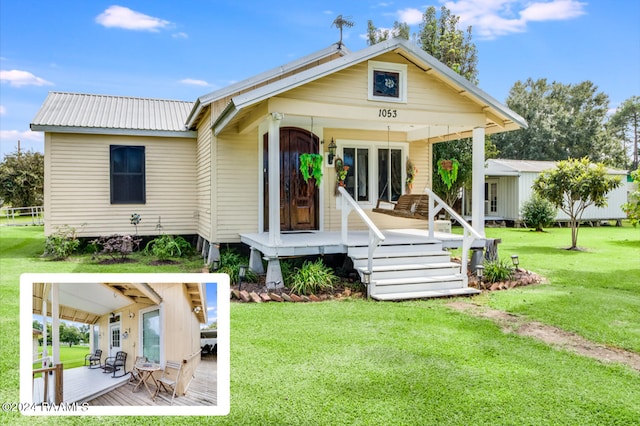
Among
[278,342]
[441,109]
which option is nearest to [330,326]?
[278,342]

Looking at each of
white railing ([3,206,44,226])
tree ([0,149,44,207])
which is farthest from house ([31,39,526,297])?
tree ([0,149,44,207])

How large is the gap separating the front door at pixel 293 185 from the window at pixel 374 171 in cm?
86

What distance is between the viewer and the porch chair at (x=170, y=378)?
140 centimetres

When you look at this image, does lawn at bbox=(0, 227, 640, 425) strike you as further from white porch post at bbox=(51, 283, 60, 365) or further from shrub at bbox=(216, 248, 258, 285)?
white porch post at bbox=(51, 283, 60, 365)

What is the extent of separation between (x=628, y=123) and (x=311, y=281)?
53509 millimetres

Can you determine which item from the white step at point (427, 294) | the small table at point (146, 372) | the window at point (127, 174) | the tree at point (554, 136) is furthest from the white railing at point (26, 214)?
the tree at point (554, 136)

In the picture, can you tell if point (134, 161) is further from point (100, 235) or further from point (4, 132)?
point (4, 132)

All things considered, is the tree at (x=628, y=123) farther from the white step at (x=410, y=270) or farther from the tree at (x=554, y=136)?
the white step at (x=410, y=270)

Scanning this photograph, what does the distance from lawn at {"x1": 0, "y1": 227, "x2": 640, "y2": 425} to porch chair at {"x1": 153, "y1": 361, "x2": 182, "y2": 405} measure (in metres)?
1.77

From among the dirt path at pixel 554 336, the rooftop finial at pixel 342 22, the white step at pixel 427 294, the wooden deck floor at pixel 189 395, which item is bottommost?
the dirt path at pixel 554 336

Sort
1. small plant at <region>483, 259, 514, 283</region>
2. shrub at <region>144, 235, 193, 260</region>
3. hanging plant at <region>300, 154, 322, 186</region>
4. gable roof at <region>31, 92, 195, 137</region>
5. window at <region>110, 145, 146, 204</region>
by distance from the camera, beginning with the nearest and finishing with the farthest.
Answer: hanging plant at <region>300, 154, 322, 186</region> → small plant at <region>483, 259, 514, 283</region> → shrub at <region>144, 235, 193, 260</region> → gable roof at <region>31, 92, 195, 137</region> → window at <region>110, 145, 146, 204</region>

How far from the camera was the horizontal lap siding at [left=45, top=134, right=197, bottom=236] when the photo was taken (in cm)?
1118

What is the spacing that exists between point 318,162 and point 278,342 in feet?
12.8

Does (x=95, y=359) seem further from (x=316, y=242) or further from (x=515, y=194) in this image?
(x=515, y=194)
